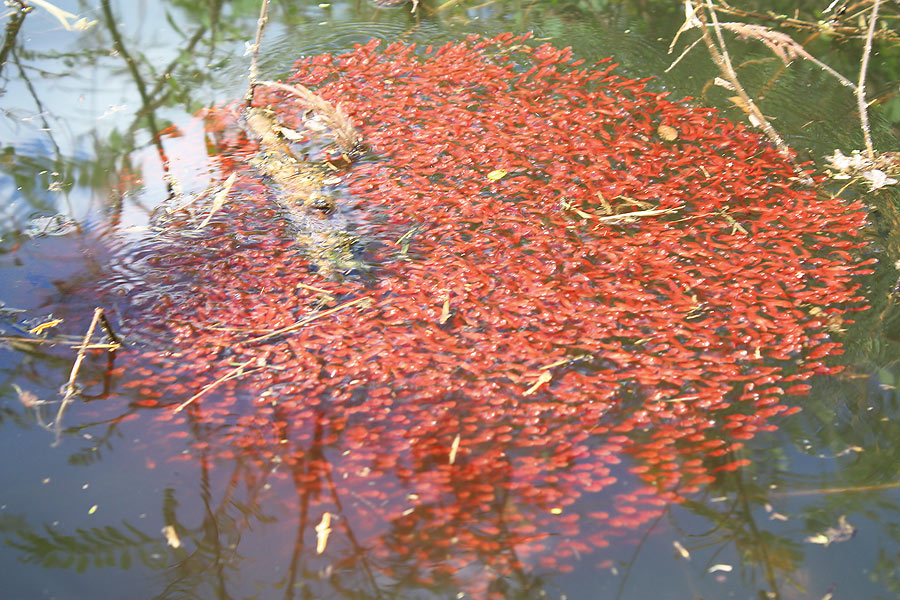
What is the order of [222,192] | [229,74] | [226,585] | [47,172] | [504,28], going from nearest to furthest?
[226,585]
[222,192]
[47,172]
[229,74]
[504,28]

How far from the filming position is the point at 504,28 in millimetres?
3779

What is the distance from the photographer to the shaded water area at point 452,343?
1.68 m

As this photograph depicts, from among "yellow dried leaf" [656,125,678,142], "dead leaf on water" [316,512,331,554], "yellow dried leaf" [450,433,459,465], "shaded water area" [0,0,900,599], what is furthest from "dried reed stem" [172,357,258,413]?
"yellow dried leaf" [656,125,678,142]

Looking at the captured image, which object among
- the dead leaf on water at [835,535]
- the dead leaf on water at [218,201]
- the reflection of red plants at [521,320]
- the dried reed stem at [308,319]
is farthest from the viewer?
the dead leaf on water at [218,201]

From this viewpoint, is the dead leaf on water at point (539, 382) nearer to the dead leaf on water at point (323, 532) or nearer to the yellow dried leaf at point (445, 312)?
the yellow dried leaf at point (445, 312)

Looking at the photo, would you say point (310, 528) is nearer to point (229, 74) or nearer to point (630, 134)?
point (630, 134)

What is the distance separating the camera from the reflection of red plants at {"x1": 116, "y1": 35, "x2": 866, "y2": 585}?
182cm

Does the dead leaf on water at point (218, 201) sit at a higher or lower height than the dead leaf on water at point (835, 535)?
higher

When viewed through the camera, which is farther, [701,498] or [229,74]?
[229,74]

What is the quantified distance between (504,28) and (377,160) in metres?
1.32

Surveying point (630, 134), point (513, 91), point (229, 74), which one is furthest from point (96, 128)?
point (630, 134)

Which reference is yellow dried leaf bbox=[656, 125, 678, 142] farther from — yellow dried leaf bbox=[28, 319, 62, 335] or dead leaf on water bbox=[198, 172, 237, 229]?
yellow dried leaf bbox=[28, 319, 62, 335]

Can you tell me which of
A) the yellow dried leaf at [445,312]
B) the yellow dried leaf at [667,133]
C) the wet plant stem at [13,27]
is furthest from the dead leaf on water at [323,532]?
the wet plant stem at [13,27]

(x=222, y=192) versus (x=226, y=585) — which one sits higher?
(x=222, y=192)
